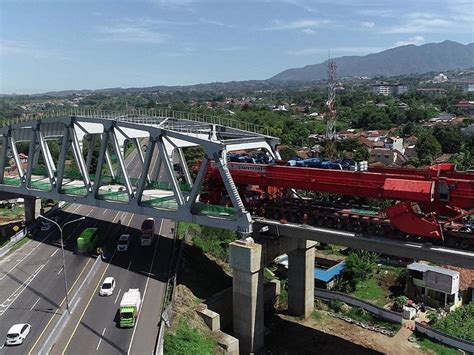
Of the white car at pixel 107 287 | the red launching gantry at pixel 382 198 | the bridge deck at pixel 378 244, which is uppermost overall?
the red launching gantry at pixel 382 198

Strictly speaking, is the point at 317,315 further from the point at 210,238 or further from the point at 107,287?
the point at 107,287

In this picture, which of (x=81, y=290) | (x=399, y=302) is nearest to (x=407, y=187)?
(x=399, y=302)

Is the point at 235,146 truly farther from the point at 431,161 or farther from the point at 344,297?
the point at 431,161

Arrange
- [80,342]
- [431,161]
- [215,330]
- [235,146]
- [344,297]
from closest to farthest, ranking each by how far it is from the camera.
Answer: [80,342], [215,330], [235,146], [344,297], [431,161]

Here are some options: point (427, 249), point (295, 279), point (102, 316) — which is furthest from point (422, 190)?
point (102, 316)

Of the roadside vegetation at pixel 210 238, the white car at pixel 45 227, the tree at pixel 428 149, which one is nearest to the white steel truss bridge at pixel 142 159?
the white car at pixel 45 227

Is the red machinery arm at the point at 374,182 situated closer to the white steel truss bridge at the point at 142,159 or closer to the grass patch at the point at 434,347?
the white steel truss bridge at the point at 142,159

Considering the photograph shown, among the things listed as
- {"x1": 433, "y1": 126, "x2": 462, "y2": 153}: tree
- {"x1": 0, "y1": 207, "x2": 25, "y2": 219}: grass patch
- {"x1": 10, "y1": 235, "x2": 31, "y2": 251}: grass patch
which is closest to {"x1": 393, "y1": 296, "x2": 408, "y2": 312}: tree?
{"x1": 10, "y1": 235, "x2": 31, "y2": 251}: grass patch
